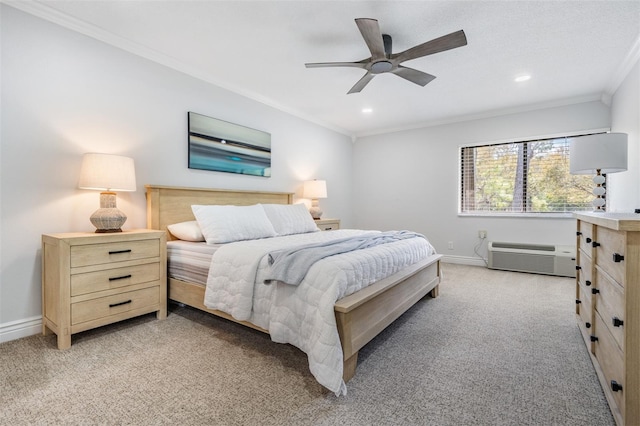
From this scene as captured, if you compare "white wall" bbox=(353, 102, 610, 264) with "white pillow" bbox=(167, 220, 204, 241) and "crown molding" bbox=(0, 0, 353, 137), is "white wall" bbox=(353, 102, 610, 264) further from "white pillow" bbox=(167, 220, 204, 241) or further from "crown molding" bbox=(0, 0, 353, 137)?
"white pillow" bbox=(167, 220, 204, 241)

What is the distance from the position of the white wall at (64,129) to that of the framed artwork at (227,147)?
3.9 inches

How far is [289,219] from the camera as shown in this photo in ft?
11.2

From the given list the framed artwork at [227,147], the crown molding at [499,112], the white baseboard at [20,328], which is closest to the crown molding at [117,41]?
the framed artwork at [227,147]

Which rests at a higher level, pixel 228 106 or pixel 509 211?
pixel 228 106

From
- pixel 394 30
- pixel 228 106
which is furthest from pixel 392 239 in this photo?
pixel 228 106

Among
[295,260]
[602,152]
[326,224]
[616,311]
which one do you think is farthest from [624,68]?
[295,260]

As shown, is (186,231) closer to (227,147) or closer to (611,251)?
(227,147)

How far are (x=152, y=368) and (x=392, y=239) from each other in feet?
6.42

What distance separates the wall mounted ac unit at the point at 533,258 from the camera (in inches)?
150

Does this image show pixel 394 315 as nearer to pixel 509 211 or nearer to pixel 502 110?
pixel 509 211

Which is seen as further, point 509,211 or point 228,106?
point 509,211

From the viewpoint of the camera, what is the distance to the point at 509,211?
→ 4.41 meters

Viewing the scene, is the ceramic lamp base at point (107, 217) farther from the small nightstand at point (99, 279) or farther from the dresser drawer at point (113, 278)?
the dresser drawer at point (113, 278)

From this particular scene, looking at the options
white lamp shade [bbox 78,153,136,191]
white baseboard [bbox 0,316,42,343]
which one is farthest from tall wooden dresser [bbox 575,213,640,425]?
white baseboard [bbox 0,316,42,343]
